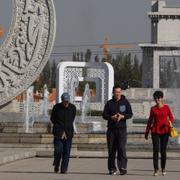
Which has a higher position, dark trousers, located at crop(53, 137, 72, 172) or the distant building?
the distant building

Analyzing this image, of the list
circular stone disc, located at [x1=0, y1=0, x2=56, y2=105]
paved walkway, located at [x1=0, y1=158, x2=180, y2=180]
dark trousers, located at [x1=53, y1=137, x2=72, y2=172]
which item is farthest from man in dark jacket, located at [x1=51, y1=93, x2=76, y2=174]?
circular stone disc, located at [x1=0, y1=0, x2=56, y2=105]

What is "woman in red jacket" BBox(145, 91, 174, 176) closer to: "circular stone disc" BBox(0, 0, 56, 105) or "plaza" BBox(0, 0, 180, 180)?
"plaza" BBox(0, 0, 180, 180)

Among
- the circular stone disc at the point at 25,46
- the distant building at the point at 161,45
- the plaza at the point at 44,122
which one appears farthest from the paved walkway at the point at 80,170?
the distant building at the point at 161,45

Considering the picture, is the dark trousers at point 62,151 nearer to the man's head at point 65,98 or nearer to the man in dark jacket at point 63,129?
the man in dark jacket at point 63,129

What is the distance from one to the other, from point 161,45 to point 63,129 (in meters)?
48.4

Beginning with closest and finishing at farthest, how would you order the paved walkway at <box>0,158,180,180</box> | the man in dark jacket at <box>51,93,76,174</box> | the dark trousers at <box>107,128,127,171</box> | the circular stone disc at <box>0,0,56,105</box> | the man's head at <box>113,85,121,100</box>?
the paved walkway at <box>0,158,180,180</box> → the man's head at <box>113,85,121,100</box> → the dark trousers at <box>107,128,127,171</box> → the man in dark jacket at <box>51,93,76,174</box> → the circular stone disc at <box>0,0,56,105</box>

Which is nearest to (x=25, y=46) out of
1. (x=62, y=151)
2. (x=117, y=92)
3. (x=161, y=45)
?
(x=62, y=151)

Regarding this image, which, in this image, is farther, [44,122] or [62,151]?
[44,122]

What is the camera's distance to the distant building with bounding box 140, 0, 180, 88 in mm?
55969

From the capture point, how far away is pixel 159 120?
11.0 m

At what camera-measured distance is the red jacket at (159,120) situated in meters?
11.0

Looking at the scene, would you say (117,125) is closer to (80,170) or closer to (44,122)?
(80,170)

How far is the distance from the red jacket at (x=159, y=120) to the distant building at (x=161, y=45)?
142ft

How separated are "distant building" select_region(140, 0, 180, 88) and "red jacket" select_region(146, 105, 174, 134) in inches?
1703
